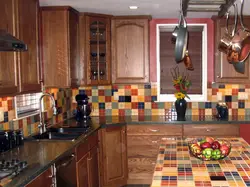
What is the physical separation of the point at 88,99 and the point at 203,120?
5.31 ft

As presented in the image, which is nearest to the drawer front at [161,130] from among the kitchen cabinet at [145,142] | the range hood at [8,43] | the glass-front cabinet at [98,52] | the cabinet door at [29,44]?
the kitchen cabinet at [145,142]

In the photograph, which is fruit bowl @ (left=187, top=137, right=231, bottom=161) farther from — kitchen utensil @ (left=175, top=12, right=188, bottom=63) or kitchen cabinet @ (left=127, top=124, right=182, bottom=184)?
kitchen cabinet @ (left=127, top=124, right=182, bottom=184)

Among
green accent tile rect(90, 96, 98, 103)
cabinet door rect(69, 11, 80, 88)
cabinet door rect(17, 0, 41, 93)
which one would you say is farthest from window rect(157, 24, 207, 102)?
cabinet door rect(17, 0, 41, 93)

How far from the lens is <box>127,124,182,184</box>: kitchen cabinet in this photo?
4.03 meters

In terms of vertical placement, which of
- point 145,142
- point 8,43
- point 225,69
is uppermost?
point 8,43

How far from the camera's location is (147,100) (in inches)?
181

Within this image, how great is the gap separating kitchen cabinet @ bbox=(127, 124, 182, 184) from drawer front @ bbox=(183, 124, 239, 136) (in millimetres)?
116

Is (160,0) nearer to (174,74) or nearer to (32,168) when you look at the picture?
(174,74)

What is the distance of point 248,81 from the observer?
13.7 feet

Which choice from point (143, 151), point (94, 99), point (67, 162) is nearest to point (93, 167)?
point (143, 151)

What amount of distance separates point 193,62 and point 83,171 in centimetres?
245

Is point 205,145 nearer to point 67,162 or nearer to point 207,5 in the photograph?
point 207,5

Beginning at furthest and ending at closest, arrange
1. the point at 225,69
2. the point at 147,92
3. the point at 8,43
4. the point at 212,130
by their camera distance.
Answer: the point at 147,92, the point at 225,69, the point at 212,130, the point at 8,43

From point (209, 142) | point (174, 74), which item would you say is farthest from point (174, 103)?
point (209, 142)
